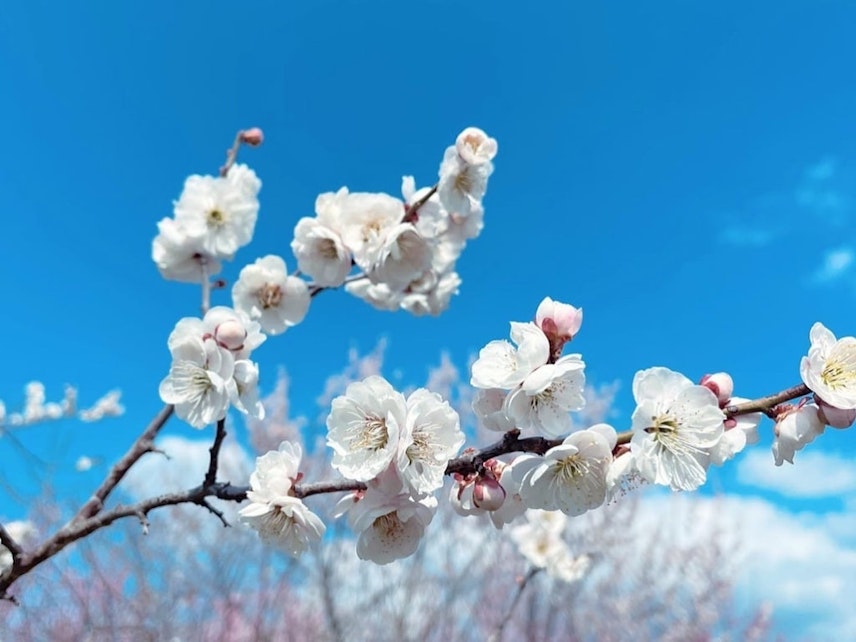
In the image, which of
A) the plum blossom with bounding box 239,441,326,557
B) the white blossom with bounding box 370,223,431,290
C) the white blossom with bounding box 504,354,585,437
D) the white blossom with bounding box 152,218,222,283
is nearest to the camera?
the white blossom with bounding box 504,354,585,437

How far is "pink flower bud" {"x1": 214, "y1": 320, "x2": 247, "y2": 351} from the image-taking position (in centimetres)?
124

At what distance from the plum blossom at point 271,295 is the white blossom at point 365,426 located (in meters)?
0.84

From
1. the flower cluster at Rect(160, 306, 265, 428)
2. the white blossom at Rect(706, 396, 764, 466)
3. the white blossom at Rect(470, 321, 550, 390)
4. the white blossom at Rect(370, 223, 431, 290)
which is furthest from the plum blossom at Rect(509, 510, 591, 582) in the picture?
the white blossom at Rect(470, 321, 550, 390)

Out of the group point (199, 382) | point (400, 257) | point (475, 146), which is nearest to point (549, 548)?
point (400, 257)

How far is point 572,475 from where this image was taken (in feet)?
3.06

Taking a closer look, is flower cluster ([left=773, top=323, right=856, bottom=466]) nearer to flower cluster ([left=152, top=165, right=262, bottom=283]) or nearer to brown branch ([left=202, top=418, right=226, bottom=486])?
brown branch ([left=202, top=418, right=226, bottom=486])

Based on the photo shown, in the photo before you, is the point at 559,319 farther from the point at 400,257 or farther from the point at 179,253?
the point at 179,253

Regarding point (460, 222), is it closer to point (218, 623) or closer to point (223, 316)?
point (223, 316)

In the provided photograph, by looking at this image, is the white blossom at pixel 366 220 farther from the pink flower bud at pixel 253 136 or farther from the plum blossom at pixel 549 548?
the plum blossom at pixel 549 548

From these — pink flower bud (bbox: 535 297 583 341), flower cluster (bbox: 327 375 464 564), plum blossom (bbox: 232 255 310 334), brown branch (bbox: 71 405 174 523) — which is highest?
plum blossom (bbox: 232 255 310 334)

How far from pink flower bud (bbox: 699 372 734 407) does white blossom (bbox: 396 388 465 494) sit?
0.36 m

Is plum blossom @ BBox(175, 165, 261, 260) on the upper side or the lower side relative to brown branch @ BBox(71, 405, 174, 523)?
upper

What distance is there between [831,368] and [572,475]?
39 cm

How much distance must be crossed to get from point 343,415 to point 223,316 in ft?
1.39
